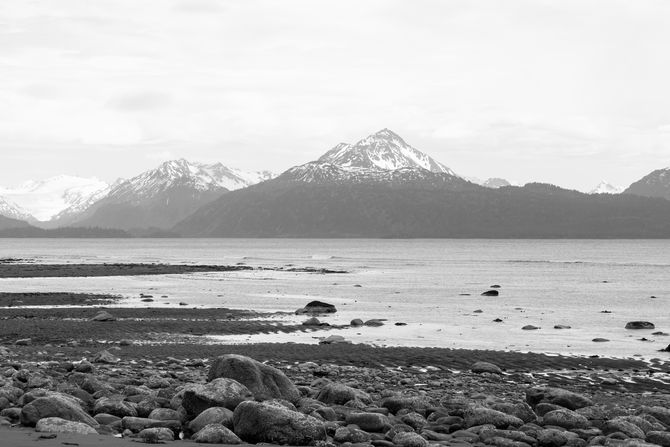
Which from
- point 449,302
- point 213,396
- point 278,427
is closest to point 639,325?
point 449,302

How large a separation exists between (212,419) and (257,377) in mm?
3482

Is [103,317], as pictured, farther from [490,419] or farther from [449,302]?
[490,419]

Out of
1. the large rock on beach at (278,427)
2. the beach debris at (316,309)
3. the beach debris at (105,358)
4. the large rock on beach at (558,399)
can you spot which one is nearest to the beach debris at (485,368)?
the large rock on beach at (558,399)

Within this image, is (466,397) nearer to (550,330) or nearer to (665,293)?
(550,330)

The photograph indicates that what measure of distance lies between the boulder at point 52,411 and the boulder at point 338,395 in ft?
19.8

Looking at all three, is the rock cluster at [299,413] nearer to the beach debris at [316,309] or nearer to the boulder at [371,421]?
the boulder at [371,421]

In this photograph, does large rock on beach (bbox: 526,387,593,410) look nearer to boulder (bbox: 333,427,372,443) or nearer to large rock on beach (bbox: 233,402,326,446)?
boulder (bbox: 333,427,372,443)

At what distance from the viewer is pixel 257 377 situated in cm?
2070

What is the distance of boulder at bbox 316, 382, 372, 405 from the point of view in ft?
68.6

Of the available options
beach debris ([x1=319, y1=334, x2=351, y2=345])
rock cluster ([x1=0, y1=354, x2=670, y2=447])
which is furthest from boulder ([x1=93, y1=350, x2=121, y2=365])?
beach debris ([x1=319, y1=334, x2=351, y2=345])

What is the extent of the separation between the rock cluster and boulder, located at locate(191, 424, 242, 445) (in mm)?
19

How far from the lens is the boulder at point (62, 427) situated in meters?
16.1

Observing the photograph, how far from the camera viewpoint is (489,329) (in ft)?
150

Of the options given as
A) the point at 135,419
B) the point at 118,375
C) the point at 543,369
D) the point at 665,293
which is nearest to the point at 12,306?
the point at 118,375
